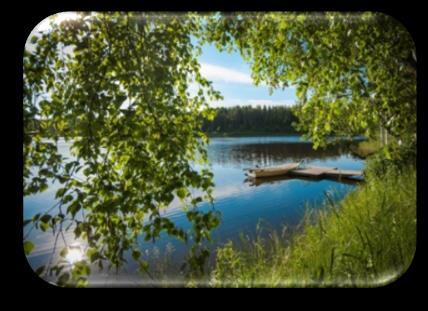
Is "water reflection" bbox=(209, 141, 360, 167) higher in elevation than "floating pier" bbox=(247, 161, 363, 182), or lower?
higher

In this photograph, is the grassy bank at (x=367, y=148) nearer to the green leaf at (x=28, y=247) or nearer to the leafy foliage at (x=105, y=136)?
the leafy foliage at (x=105, y=136)

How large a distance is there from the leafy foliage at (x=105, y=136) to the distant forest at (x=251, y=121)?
242 millimetres

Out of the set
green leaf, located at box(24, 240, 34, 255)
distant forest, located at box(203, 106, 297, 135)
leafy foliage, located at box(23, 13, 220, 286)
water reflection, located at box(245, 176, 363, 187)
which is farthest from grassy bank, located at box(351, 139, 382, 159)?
green leaf, located at box(24, 240, 34, 255)

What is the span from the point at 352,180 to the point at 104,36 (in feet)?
5.09

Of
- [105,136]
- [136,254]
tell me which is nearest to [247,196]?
[136,254]

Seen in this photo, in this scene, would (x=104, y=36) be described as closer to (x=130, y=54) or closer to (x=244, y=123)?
(x=130, y=54)

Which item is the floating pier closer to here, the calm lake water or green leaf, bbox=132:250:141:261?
the calm lake water

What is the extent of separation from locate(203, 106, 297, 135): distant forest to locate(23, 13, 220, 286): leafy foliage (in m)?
0.24

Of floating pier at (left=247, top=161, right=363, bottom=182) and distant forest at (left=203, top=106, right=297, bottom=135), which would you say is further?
floating pier at (left=247, top=161, right=363, bottom=182)

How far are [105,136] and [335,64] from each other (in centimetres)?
134

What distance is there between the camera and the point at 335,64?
1.78 m

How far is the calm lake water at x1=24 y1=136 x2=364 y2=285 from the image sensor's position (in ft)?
4.92

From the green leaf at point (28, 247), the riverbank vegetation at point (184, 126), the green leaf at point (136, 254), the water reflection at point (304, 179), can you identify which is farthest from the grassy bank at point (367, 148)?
the green leaf at point (28, 247)
